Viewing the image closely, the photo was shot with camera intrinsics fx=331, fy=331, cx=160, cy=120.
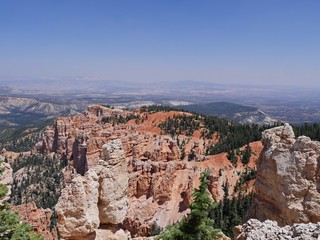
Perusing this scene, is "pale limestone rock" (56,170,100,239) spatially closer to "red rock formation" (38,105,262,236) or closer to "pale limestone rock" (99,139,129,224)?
"pale limestone rock" (99,139,129,224)

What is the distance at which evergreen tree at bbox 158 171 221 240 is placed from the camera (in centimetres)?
1430

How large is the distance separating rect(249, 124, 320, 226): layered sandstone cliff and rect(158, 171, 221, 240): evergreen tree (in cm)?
621

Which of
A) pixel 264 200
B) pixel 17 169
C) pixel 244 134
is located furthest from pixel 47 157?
pixel 264 200

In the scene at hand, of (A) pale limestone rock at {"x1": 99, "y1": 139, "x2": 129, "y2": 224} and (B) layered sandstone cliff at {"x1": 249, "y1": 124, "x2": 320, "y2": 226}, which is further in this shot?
(B) layered sandstone cliff at {"x1": 249, "y1": 124, "x2": 320, "y2": 226}

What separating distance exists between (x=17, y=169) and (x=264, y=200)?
113187mm

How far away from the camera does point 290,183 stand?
756 inches

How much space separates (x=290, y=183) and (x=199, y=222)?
7424 mm

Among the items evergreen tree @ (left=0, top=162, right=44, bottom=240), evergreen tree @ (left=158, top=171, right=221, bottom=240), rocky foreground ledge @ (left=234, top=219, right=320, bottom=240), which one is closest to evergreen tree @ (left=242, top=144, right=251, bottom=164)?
evergreen tree @ (left=158, top=171, right=221, bottom=240)

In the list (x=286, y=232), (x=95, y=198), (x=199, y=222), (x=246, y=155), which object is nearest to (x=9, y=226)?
(x=95, y=198)

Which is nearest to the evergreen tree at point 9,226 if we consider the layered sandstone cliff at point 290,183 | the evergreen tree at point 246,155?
the layered sandstone cliff at point 290,183

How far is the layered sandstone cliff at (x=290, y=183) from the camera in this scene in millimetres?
18364

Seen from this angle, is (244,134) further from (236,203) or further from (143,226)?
(143,226)

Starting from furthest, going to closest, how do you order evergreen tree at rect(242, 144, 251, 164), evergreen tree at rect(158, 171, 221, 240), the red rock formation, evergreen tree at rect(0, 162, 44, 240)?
evergreen tree at rect(242, 144, 251, 164)
the red rock formation
evergreen tree at rect(0, 162, 44, 240)
evergreen tree at rect(158, 171, 221, 240)

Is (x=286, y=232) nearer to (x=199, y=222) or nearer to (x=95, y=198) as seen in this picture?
(x=199, y=222)
